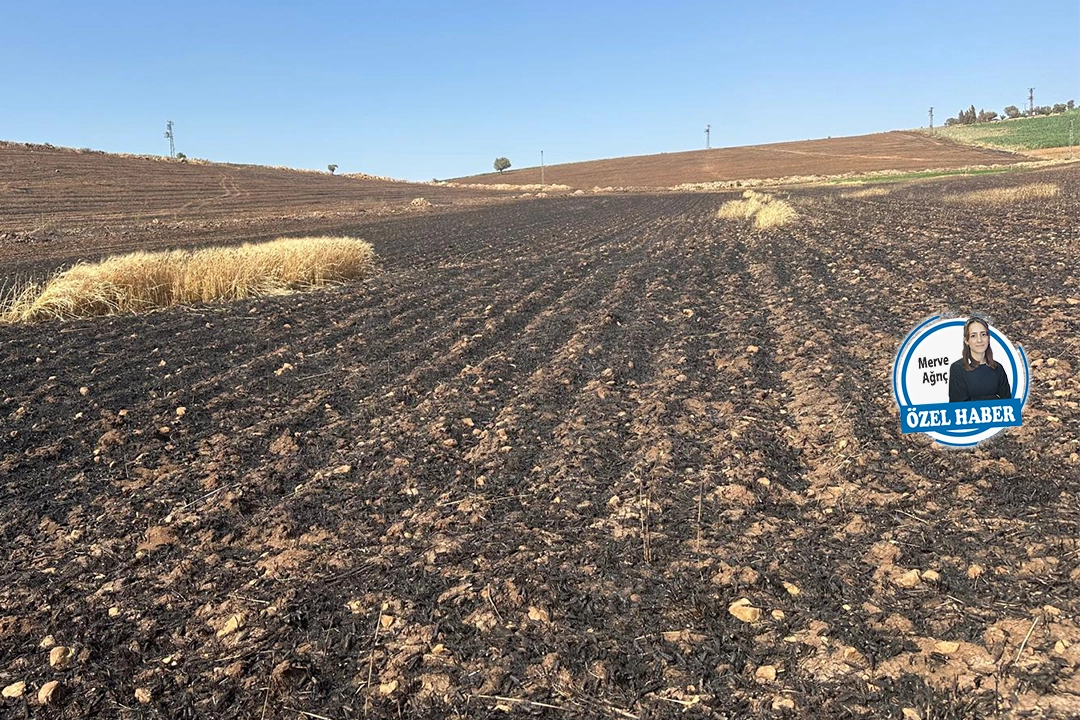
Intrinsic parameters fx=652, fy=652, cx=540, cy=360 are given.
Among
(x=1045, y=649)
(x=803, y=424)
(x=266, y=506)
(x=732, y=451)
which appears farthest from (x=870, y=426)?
(x=266, y=506)

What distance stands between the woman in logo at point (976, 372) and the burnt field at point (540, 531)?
802mm

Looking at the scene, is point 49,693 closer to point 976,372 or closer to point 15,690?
point 15,690

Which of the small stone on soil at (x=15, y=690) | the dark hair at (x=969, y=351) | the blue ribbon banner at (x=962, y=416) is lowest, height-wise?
the small stone on soil at (x=15, y=690)

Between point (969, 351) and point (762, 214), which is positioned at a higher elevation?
point (762, 214)

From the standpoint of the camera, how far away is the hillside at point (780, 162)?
2384 inches

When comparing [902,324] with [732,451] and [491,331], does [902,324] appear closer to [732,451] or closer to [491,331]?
[732,451]

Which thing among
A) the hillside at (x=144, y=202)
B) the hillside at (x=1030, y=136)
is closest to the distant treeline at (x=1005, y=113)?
the hillside at (x=1030, y=136)

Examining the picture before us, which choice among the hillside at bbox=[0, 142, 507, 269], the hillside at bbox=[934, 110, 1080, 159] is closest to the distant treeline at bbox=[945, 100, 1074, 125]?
the hillside at bbox=[934, 110, 1080, 159]

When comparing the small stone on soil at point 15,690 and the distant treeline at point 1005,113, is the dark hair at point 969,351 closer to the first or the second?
the small stone on soil at point 15,690

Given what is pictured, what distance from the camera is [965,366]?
6.51 feet

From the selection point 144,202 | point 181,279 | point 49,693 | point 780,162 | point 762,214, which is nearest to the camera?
point 49,693

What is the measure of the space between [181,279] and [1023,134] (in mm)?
→ 90366

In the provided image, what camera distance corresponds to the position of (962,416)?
2.03 meters

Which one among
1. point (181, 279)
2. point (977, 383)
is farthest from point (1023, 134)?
point (977, 383)
